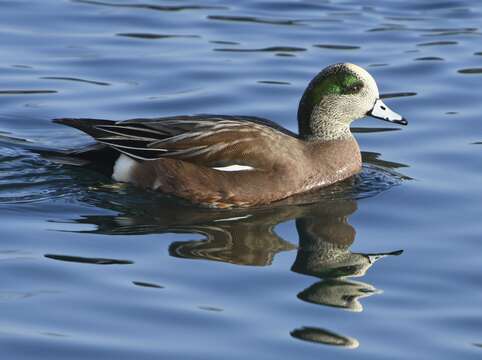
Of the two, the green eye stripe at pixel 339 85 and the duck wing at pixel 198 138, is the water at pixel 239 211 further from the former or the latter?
the green eye stripe at pixel 339 85

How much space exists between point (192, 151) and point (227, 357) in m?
3.14

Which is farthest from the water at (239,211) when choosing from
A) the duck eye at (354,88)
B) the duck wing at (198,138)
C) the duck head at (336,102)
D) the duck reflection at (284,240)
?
the duck eye at (354,88)

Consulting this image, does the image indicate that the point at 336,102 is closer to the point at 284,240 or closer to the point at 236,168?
the point at 236,168

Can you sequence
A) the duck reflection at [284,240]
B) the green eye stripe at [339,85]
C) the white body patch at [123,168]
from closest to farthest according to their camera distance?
the duck reflection at [284,240] → the white body patch at [123,168] → the green eye stripe at [339,85]

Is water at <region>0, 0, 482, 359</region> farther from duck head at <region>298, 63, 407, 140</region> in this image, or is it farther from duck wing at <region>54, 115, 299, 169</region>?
duck head at <region>298, 63, 407, 140</region>

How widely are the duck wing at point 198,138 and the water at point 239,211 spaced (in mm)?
333

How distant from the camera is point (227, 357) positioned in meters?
6.19

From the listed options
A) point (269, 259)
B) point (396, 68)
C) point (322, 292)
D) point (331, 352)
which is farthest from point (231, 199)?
point (396, 68)

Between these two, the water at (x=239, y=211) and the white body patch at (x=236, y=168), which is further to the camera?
the white body patch at (x=236, y=168)

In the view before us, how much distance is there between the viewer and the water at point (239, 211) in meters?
6.52

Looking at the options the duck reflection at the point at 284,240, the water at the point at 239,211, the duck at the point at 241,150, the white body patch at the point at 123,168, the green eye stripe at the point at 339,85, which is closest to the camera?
the water at the point at 239,211

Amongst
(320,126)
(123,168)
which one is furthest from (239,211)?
(320,126)

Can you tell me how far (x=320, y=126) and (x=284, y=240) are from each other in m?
1.71

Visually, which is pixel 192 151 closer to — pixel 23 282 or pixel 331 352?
pixel 23 282
